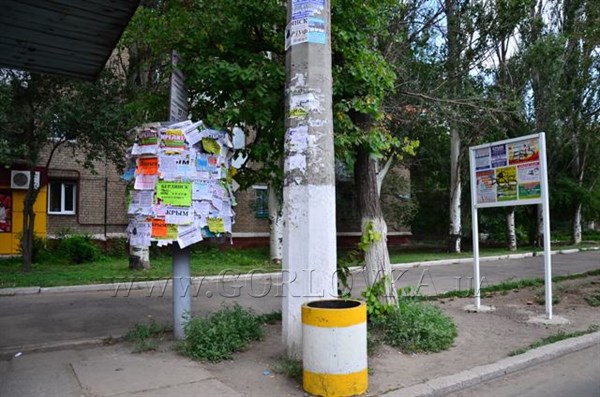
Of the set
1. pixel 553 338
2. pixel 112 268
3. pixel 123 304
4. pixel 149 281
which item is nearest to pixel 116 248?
pixel 112 268

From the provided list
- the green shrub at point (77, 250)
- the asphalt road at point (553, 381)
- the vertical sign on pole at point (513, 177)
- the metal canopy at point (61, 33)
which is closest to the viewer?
the asphalt road at point (553, 381)

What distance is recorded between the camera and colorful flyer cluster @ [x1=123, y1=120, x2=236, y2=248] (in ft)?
21.8

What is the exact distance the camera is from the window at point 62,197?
69.7ft

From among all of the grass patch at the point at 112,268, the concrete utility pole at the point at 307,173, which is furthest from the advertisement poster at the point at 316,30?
the grass patch at the point at 112,268

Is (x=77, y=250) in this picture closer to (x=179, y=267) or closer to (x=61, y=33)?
(x=61, y=33)

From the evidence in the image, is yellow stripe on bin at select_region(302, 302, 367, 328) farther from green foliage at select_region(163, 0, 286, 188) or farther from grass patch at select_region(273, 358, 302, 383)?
green foliage at select_region(163, 0, 286, 188)

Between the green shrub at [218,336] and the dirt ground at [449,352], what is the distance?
14 cm

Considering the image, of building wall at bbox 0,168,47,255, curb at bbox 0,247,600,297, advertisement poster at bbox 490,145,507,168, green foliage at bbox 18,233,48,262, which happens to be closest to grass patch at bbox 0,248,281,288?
green foliage at bbox 18,233,48,262

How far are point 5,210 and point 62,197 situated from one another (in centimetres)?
208

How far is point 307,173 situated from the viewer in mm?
5957

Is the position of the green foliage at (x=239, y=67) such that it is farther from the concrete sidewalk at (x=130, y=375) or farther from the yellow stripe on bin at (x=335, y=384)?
the yellow stripe on bin at (x=335, y=384)

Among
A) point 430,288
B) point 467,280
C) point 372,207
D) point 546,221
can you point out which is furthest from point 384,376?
point 467,280

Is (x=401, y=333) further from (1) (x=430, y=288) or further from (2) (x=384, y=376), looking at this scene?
(1) (x=430, y=288)

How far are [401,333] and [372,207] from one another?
179cm
